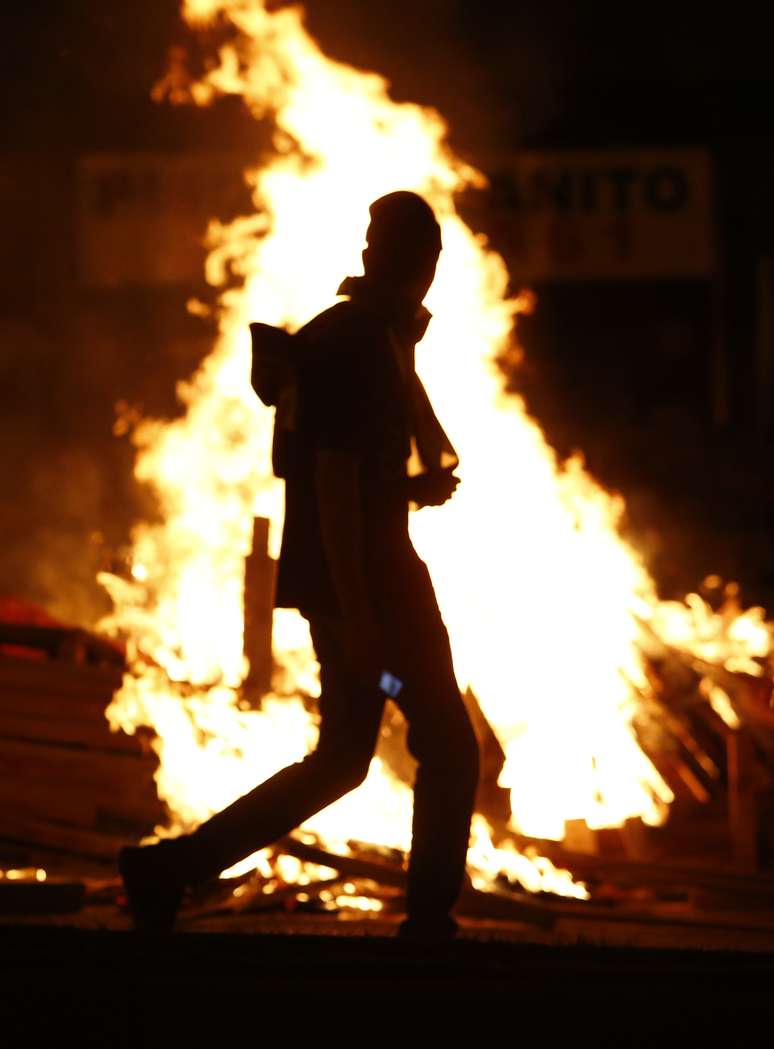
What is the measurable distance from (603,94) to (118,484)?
3.63 m

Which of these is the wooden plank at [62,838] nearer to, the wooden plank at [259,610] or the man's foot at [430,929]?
the wooden plank at [259,610]

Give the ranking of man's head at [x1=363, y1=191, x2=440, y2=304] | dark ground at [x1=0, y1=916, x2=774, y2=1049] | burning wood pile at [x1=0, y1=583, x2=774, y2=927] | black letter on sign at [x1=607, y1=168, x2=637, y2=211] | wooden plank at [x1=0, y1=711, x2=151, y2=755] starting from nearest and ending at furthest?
dark ground at [x1=0, y1=916, x2=774, y2=1049] < man's head at [x1=363, y1=191, x2=440, y2=304] < burning wood pile at [x1=0, y1=583, x2=774, y2=927] < wooden plank at [x1=0, y1=711, x2=151, y2=755] < black letter on sign at [x1=607, y1=168, x2=637, y2=211]

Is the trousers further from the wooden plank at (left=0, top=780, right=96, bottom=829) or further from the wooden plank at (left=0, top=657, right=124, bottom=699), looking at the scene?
the wooden plank at (left=0, top=657, right=124, bottom=699)

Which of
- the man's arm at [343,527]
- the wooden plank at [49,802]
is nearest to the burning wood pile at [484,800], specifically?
the wooden plank at [49,802]

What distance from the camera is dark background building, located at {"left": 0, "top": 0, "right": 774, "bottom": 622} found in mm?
8258

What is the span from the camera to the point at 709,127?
9.95 m

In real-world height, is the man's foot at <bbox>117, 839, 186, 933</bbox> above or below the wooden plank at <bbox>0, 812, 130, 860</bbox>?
below

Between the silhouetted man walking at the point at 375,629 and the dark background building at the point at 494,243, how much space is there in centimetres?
363

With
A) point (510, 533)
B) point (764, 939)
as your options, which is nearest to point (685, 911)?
point (764, 939)

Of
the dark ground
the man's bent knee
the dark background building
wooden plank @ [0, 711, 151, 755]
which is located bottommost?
the dark ground

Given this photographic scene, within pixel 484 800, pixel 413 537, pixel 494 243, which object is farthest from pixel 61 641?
pixel 494 243

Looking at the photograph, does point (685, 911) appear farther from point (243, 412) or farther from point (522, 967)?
point (243, 412)

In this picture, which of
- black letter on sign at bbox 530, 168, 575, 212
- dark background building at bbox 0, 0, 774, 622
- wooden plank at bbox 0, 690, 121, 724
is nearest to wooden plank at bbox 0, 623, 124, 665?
wooden plank at bbox 0, 690, 121, 724

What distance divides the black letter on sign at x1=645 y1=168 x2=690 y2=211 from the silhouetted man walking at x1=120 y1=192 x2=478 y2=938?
Result: 524cm
